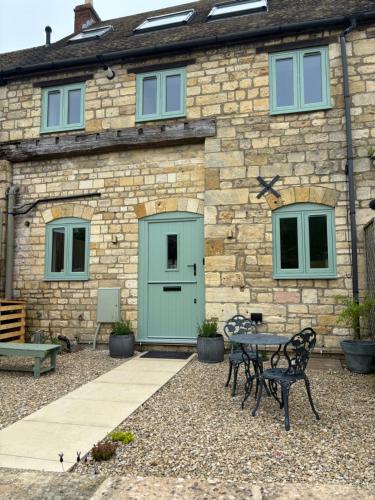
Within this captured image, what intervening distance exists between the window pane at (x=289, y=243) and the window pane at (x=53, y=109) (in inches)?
212

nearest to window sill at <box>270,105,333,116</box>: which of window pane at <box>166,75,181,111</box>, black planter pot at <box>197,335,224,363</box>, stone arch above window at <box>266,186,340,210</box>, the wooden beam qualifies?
the wooden beam

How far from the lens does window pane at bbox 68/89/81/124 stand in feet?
26.7

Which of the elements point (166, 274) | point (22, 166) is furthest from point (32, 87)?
point (166, 274)

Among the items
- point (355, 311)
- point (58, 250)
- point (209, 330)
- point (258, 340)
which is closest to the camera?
point (258, 340)

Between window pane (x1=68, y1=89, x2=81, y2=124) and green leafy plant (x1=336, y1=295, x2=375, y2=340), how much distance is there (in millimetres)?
6419

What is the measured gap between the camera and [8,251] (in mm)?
8023

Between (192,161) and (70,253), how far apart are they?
319cm

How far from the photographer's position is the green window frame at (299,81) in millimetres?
6828

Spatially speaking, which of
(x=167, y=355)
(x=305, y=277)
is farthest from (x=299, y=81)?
(x=167, y=355)

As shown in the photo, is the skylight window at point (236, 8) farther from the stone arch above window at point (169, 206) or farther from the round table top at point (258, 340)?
the round table top at point (258, 340)

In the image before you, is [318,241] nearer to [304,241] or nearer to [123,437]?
[304,241]

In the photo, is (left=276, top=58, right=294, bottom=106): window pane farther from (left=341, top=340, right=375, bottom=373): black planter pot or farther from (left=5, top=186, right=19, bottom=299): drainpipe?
(left=5, top=186, right=19, bottom=299): drainpipe

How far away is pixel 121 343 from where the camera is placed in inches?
264

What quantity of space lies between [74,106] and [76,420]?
6.71 metres
